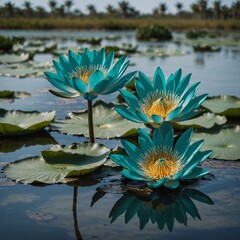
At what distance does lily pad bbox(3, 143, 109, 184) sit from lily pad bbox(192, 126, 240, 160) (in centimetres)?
40

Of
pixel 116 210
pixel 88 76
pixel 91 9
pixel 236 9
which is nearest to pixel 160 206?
pixel 116 210

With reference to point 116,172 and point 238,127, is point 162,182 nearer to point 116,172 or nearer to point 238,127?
point 116,172

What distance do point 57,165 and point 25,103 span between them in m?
1.31

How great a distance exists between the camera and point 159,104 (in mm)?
1217

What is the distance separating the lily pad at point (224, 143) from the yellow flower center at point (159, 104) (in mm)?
287

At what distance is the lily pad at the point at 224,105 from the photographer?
6.66ft

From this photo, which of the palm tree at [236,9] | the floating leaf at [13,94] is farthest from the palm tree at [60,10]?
the floating leaf at [13,94]

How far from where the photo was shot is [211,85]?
3398 mm

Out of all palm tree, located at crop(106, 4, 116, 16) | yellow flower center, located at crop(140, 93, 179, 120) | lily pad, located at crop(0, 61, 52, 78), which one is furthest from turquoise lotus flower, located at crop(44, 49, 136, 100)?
palm tree, located at crop(106, 4, 116, 16)

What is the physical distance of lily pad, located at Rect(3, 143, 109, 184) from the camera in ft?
3.99

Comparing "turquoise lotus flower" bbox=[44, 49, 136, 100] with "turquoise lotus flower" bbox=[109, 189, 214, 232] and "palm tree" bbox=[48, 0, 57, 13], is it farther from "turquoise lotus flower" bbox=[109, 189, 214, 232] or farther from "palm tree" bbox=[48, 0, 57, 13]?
"palm tree" bbox=[48, 0, 57, 13]

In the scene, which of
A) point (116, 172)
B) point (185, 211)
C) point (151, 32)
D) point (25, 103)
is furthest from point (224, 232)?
point (151, 32)

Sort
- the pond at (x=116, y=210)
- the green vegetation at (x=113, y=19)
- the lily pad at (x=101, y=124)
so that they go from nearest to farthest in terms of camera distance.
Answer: the pond at (x=116, y=210) < the lily pad at (x=101, y=124) < the green vegetation at (x=113, y=19)

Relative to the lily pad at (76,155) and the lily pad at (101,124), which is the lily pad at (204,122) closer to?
the lily pad at (101,124)
